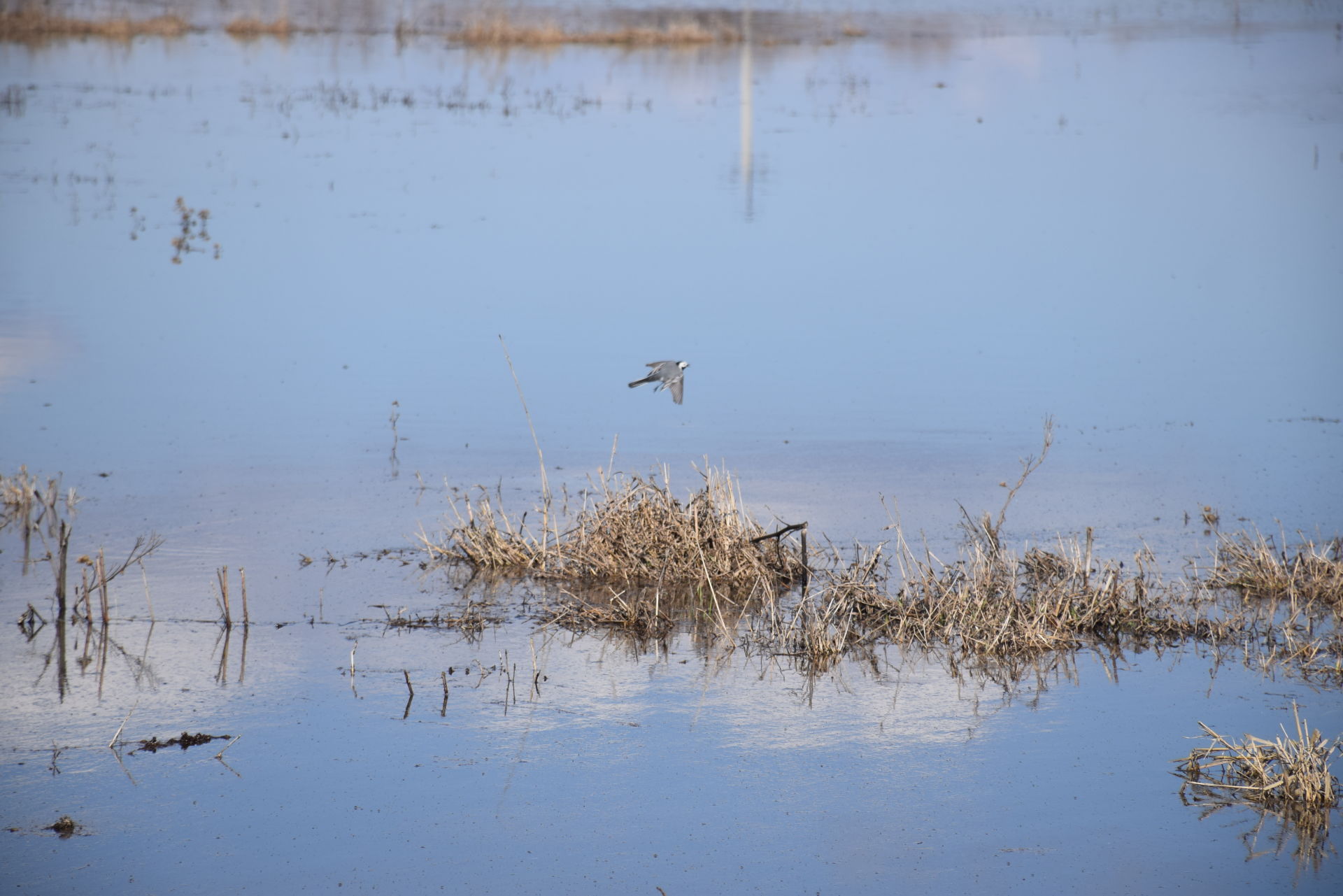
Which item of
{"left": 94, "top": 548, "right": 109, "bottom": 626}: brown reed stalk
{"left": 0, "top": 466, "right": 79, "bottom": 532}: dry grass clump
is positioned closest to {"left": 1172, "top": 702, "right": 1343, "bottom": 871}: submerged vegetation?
{"left": 94, "top": 548, "right": 109, "bottom": 626}: brown reed stalk

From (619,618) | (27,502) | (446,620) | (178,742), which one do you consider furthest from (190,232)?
(178,742)

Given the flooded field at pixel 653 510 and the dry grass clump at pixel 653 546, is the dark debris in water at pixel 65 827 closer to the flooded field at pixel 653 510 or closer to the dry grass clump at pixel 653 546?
the flooded field at pixel 653 510

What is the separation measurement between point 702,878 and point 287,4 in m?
41.9

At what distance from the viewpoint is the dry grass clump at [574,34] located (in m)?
34.0

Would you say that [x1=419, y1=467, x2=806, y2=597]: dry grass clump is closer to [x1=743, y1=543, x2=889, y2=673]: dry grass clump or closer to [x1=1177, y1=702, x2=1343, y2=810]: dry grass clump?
[x1=743, y1=543, x2=889, y2=673]: dry grass clump

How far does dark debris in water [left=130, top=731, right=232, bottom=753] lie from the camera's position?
5782 mm

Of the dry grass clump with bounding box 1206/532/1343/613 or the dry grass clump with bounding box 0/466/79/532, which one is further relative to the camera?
the dry grass clump with bounding box 0/466/79/532

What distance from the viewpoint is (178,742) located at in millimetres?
5840

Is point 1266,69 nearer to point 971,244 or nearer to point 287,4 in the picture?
point 971,244

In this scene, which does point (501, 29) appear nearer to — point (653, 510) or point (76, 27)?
point (76, 27)

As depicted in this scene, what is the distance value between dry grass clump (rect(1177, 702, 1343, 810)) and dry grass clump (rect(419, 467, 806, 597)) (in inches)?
92.8

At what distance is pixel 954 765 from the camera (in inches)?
231

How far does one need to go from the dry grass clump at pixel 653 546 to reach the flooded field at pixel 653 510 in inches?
1.2

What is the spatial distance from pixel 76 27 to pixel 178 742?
102 feet
